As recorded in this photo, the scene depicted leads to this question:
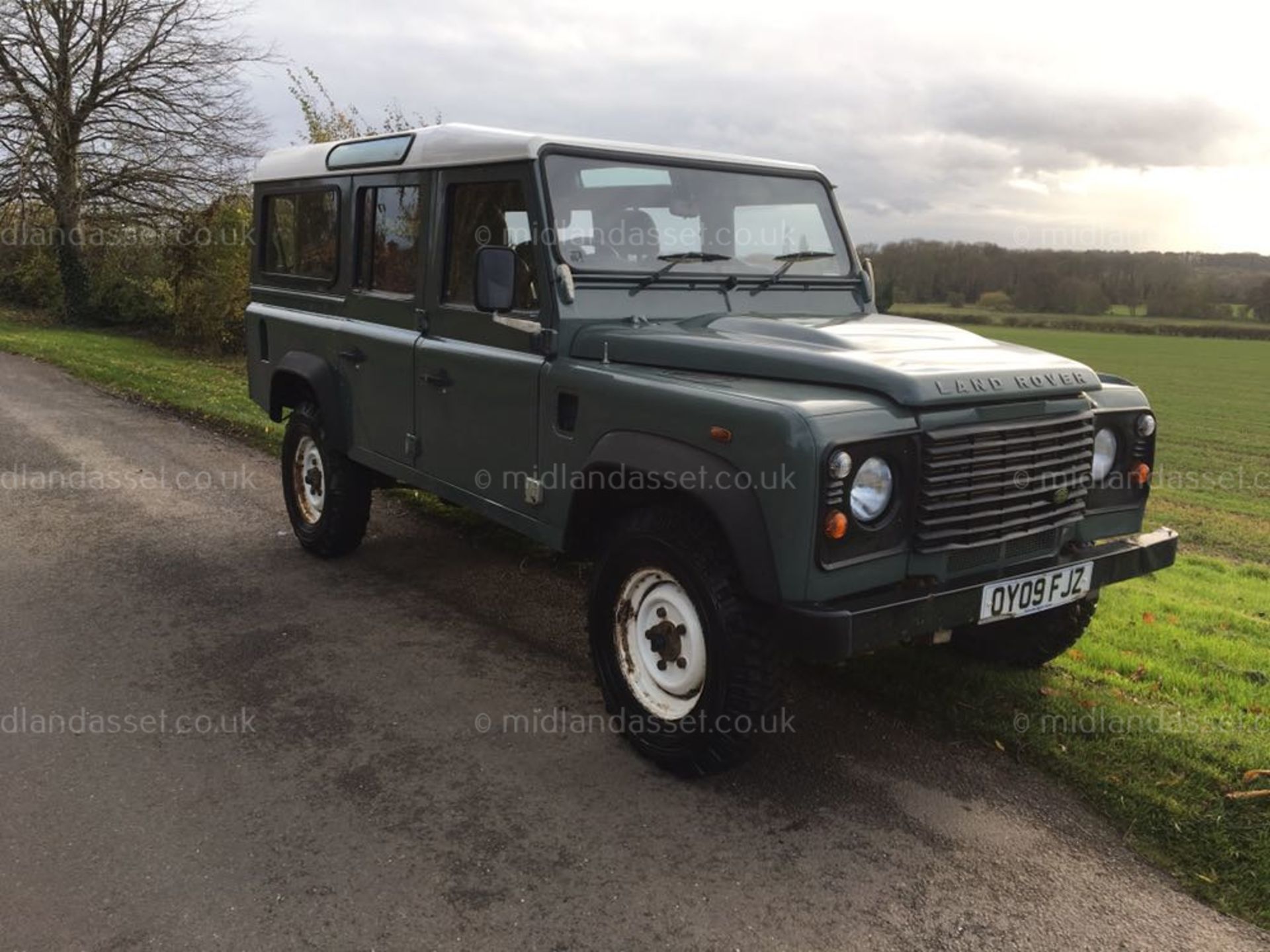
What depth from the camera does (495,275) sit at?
12.5 ft

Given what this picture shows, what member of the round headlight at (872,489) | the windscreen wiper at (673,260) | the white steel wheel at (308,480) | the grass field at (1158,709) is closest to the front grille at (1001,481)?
the round headlight at (872,489)

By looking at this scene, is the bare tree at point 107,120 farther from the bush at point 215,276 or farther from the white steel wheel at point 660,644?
the white steel wheel at point 660,644

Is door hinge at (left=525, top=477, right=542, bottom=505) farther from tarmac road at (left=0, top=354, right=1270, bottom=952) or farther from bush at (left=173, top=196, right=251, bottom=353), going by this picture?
bush at (left=173, top=196, right=251, bottom=353)

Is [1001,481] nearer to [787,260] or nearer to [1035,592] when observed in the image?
[1035,592]

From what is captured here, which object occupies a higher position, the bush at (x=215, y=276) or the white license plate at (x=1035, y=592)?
the bush at (x=215, y=276)

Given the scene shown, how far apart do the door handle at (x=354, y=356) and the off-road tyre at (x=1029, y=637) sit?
3.33 meters

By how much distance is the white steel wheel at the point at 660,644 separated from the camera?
3.47 metres

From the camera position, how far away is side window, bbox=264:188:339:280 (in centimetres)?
562

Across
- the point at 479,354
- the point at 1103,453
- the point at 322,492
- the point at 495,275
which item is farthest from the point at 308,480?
the point at 1103,453

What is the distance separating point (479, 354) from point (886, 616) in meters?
2.18

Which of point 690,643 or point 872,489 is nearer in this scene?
point 872,489

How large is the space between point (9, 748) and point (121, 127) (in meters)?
24.7

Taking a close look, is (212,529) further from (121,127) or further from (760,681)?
(121,127)

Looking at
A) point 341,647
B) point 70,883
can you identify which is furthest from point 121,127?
point 70,883
